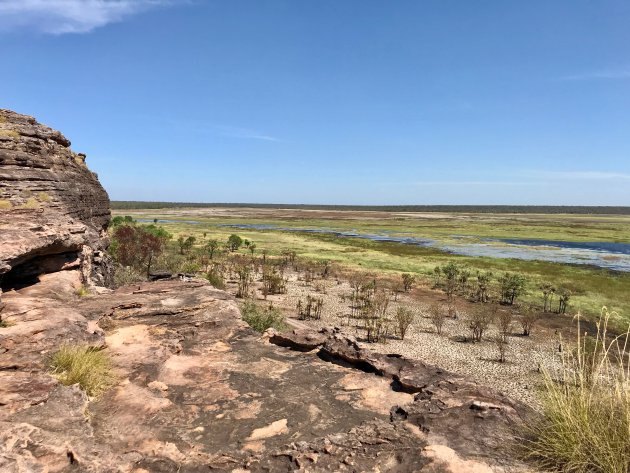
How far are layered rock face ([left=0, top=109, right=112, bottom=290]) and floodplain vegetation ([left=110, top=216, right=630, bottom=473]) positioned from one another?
651 centimetres

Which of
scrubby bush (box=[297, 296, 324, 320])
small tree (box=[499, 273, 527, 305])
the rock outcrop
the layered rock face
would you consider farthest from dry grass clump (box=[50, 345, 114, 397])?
small tree (box=[499, 273, 527, 305])

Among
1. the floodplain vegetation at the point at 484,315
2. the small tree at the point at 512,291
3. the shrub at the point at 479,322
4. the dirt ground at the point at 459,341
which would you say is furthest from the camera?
the small tree at the point at 512,291

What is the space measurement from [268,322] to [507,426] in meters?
17.3

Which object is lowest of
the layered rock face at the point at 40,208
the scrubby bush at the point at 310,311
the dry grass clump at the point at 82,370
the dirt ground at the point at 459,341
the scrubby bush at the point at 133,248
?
the dirt ground at the point at 459,341

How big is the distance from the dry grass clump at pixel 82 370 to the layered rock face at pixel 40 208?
12.4 feet

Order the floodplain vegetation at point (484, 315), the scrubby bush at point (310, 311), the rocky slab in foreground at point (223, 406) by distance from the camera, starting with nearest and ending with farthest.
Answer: the floodplain vegetation at point (484, 315) → the rocky slab in foreground at point (223, 406) → the scrubby bush at point (310, 311)

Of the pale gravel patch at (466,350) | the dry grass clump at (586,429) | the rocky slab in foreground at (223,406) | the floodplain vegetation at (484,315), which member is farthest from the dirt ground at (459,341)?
the dry grass clump at (586,429)

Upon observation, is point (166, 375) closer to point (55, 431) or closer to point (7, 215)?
point (55, 431)

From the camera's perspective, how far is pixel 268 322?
2392 centimetres

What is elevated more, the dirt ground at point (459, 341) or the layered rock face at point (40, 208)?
the layered rock face at point (40, 208)

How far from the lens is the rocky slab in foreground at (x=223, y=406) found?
6.83m

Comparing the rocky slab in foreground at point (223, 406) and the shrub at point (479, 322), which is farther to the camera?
the shrub at point (479, 322)

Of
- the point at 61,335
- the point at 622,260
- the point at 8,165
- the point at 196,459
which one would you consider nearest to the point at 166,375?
the point at 61,335

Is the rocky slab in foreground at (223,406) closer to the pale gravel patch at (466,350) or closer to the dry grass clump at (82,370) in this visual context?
the dry grass clump at (82,370)
